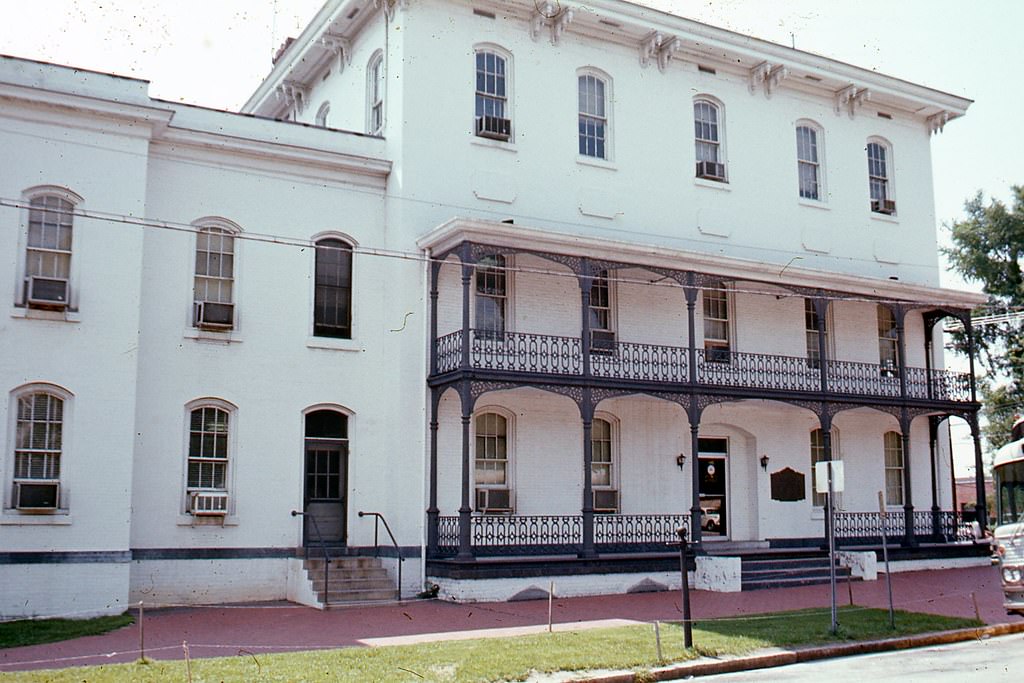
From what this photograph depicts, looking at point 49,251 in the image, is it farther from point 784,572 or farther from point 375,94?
point 784,572

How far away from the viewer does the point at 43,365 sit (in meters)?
19.0

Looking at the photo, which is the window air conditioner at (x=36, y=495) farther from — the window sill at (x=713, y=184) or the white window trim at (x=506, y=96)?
the window sill at (x=713, y=184)

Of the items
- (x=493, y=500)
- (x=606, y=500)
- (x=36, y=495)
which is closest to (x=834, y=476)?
(x=493, y=500)

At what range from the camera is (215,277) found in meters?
21.2

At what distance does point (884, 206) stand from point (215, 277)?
693 inches

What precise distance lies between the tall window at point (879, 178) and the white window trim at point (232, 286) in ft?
54.8

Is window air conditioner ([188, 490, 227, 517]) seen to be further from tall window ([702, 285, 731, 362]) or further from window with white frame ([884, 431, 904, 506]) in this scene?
window with white frame ([884, 431, 904, 506])

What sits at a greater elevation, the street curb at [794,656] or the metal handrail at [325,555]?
the metal handrail at [325,555]

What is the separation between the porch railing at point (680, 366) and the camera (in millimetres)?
21953

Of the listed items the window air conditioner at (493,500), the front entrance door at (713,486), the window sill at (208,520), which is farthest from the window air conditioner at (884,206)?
the window sill at (208,520)

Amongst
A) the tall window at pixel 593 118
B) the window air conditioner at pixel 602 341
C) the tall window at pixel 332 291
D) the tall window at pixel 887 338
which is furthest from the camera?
the tall window at pixel 887 338

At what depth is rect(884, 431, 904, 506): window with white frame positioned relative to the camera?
28406 mm

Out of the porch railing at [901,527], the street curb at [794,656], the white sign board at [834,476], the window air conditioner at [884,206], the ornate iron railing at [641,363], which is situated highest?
the window air conditioner at [884,206]

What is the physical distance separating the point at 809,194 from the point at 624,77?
6143mm
